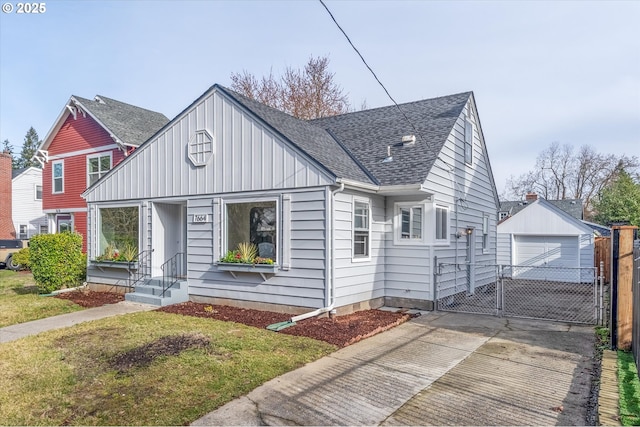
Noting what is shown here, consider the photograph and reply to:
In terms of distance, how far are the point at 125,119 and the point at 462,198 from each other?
1508 centimetres

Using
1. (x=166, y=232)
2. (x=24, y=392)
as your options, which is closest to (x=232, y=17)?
(x=166, y=232)

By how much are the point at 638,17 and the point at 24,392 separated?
1080 centimetres

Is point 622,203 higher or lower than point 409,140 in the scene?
lower

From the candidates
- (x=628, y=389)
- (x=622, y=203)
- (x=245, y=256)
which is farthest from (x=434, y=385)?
(x=622, y=203)

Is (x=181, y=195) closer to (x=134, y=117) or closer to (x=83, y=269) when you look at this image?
(x=83, y=269)

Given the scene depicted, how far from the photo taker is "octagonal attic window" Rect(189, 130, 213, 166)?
9898 millimetres

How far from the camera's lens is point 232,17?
8.09 metres

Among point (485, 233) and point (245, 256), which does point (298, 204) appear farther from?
point (485, 233)

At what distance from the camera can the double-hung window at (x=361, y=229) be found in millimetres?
8977

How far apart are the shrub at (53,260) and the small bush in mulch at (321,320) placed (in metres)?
4.38

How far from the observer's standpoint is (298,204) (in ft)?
28.0

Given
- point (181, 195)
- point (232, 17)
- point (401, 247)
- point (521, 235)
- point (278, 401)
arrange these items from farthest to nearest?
1. point (521, 235)
2. point (181, 195)
3. point (401, 247)
4. point (232, 17)
5. point (278, 401)

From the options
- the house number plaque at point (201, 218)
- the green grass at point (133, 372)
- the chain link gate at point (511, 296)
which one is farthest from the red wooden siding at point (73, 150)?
the chain link gate at point (511, 296)

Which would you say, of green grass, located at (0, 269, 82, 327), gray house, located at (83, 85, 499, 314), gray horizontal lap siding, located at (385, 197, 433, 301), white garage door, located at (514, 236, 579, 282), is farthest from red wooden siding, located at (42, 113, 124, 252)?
white garage door, located at (514, 236, 579, 282)
